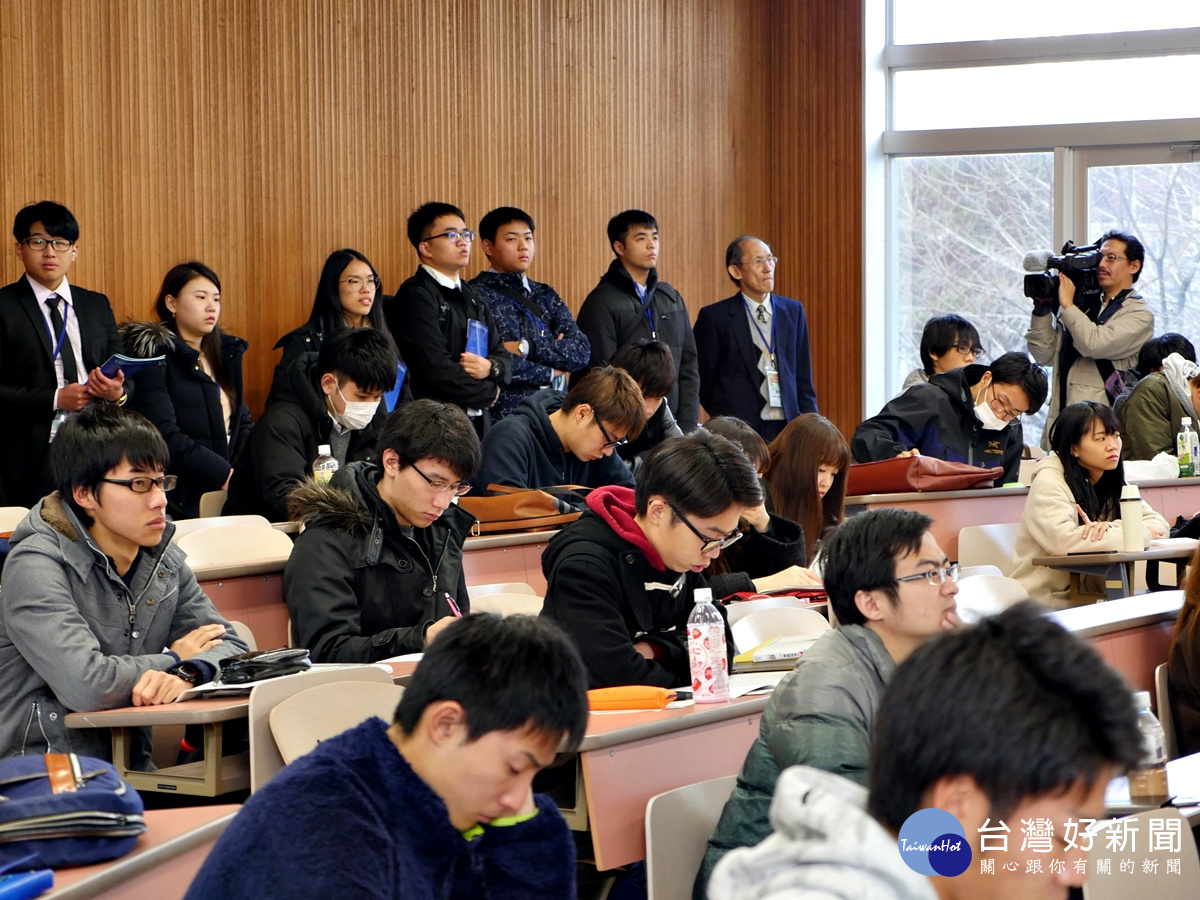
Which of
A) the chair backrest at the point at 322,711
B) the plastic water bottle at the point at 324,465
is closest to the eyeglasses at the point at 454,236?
the plastic water bottle at the point at 324,465

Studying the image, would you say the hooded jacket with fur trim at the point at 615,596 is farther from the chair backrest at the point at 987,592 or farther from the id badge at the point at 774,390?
the id badge at the point at 774,390

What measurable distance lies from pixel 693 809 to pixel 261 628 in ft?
6.08

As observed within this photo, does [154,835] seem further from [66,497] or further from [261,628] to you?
[261,628]

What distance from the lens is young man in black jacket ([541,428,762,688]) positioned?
2.84 meters

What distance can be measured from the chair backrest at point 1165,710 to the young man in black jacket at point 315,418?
276 cm

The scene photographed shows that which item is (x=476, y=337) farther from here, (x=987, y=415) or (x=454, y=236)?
(x=987, y=415)

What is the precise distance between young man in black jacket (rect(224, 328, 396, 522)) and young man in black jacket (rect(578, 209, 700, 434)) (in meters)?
1.96

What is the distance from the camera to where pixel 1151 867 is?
1.94 meters

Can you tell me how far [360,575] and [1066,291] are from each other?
532 centimetres

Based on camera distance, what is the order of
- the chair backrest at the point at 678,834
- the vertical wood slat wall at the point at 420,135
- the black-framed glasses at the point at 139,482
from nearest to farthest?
the chair backrest at the point at 678,834 → the black-framed glasses at the point at 139,482 → the vertical wood slat wall at the point at 420,135

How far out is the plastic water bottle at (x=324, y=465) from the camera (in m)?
4.84

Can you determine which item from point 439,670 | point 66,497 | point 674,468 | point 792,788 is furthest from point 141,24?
point 792,788

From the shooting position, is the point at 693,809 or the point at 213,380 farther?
the point at 213,380

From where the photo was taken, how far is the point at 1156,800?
7.15 feet
